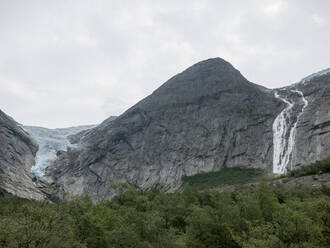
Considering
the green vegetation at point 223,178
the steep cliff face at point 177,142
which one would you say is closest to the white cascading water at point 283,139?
the steep cliff face at point 177,142

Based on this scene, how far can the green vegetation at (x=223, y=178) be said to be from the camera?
106m

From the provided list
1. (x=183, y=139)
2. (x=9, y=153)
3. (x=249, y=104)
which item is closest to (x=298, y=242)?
(x=183, y=139)

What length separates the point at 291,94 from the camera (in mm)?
150250

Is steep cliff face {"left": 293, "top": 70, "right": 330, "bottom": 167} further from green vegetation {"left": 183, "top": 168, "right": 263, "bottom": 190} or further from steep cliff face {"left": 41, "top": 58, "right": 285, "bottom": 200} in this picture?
green vegetation {"left": 183, "top": 168, "right": 263, "bottom": 190}

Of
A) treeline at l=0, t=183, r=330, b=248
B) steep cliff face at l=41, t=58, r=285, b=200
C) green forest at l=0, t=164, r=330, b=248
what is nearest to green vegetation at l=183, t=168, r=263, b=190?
steep cliff face at l=41, t=58, r=285, b=200

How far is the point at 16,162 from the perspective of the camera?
478 ft

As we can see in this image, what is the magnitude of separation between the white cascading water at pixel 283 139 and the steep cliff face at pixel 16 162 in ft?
350

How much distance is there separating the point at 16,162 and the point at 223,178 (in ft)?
368

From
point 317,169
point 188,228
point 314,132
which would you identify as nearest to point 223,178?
point 314,132

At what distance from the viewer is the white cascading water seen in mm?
107525

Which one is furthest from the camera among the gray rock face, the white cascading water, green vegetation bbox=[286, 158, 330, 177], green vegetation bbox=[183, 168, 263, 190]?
the gray rock face

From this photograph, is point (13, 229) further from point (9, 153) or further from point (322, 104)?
point (9, 153)

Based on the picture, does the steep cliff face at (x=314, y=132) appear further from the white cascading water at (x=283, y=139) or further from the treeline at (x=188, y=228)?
A: the treeline at (x=188, y=228)

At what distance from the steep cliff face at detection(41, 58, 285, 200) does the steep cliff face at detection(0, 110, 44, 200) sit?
1516cm
